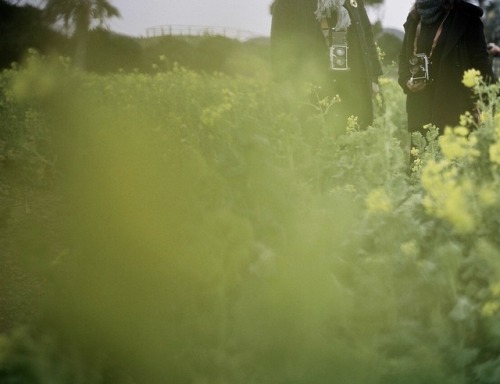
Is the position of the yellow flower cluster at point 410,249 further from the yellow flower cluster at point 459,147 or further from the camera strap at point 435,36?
the camera strap at point 435,36

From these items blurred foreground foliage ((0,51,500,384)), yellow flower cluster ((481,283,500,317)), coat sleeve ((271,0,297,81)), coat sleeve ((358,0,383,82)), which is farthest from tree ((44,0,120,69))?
yellow flower cluster ((481,283,500,317))

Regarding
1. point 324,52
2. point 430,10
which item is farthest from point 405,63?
point 324,52

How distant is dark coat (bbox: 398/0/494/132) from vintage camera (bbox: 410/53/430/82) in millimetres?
51

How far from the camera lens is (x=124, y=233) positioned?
1.98 m

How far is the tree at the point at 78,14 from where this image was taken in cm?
492

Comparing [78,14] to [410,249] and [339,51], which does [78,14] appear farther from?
[410,249]

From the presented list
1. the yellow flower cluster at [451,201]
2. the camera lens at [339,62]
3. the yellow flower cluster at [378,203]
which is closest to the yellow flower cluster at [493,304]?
the yellow flower cluster at [451,201]

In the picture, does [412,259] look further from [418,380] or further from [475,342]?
[418,380]

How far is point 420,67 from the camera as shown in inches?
183

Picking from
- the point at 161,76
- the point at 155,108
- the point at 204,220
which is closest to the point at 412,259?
the point at 204,220

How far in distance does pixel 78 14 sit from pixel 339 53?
2056mm

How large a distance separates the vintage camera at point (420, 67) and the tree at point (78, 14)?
2.00 meters

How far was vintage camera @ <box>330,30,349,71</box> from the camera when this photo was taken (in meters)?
4.60

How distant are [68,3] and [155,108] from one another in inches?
48.9
